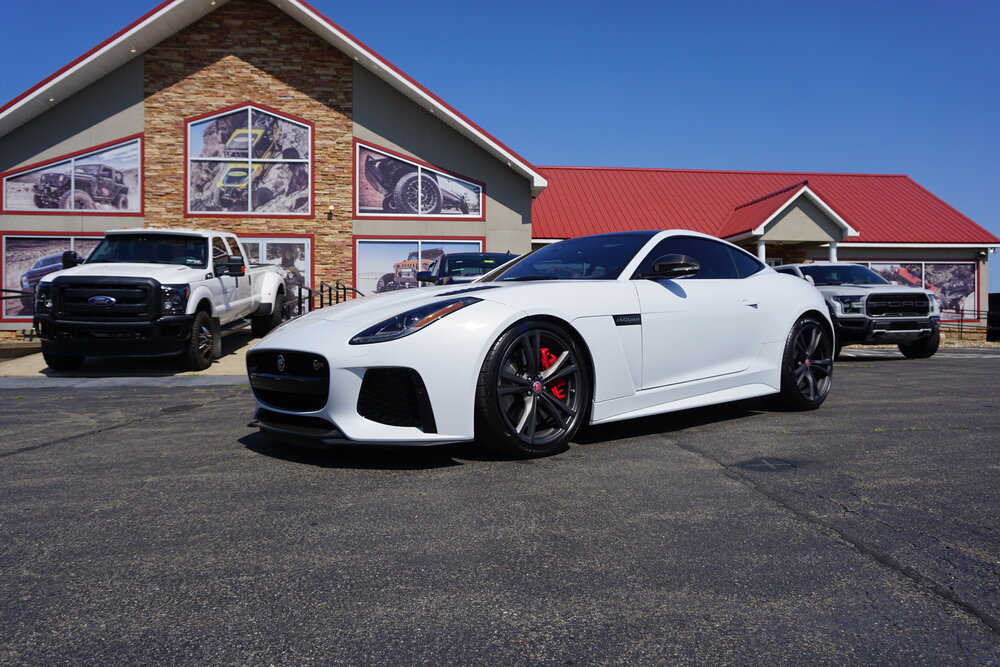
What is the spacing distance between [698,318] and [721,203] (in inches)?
907

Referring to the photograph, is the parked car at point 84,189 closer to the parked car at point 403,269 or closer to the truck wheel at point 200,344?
the parked car at point 403,269

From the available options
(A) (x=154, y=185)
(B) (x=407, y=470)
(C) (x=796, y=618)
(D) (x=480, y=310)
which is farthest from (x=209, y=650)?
(A) (x=154, y=185)

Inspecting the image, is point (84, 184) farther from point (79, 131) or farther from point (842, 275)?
point (842, 275)

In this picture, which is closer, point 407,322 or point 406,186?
point 407,322

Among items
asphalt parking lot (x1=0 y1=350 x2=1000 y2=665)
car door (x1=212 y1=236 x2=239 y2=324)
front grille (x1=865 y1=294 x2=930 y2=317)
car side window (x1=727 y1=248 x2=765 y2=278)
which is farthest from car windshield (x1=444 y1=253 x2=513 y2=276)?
asphalt parking lot (x1=0 y1=350 x2=1000 y2=665)

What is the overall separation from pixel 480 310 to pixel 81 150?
17.5 m

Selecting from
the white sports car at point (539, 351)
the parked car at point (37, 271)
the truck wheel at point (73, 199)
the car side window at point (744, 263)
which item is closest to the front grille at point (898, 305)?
the car side window at point (744, 263)

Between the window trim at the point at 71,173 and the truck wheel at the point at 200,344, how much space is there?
9.42 metres

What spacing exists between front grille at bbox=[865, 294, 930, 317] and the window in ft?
42.4

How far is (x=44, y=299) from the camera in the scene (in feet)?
30.6

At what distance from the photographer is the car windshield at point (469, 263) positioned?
38.4 ft

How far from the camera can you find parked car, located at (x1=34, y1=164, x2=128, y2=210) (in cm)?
1742

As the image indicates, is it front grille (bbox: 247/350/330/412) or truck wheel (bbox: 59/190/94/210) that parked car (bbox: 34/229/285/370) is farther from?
truck wheel (bbox: 59/190/94/210)

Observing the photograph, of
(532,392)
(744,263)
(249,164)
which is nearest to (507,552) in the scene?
(532,392)
